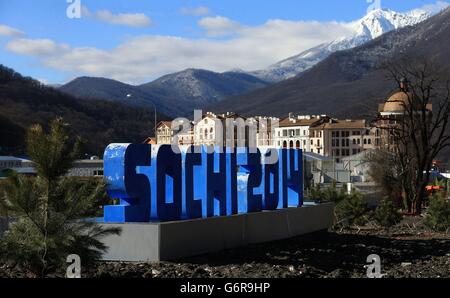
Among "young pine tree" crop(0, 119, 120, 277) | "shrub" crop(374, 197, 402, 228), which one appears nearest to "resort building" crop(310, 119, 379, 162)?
"shrub" crop(374, 197, 402, 228)

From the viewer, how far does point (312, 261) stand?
1845 cm

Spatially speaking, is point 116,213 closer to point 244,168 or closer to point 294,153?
point 244,168

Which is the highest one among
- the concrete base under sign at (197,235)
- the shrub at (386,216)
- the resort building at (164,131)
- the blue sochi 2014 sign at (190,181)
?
the resort building at (164,131)

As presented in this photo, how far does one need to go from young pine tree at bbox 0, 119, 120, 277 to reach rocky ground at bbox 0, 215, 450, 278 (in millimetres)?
1190

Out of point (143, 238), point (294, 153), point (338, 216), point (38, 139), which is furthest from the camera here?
point (338, 216)

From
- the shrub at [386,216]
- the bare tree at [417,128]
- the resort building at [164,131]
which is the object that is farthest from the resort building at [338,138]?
the shrub at [386,216]

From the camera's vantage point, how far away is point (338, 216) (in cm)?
3144

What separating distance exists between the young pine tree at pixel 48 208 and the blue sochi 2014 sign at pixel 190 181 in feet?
11.5

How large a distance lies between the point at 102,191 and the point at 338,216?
774 inches

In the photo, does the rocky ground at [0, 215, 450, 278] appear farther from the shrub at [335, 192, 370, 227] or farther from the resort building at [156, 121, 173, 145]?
the resort building at [156, 121, 173, 145]

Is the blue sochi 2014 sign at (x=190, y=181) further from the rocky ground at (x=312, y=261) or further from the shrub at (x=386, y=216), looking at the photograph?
the shrub at (x=386, y=216)

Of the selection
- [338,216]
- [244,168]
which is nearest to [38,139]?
[244,168]

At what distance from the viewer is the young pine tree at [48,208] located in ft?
40.4

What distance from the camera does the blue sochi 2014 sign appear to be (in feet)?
57.8
